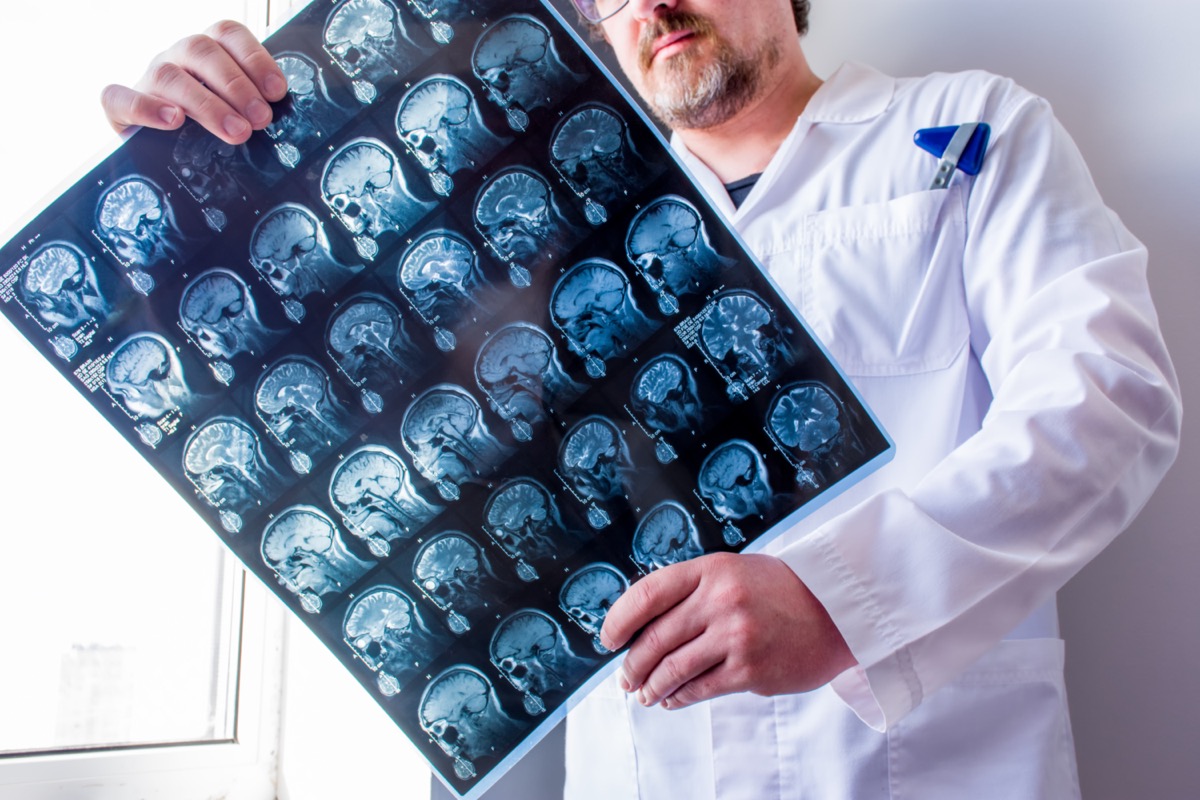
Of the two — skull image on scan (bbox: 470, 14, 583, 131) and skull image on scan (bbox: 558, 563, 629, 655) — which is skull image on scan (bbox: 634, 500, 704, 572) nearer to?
skull image on scan (bbox: 558, 563, 629, 655)

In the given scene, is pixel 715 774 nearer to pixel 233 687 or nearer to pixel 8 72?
pixel 233 687

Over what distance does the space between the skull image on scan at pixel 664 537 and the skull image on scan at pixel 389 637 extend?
0.17 m

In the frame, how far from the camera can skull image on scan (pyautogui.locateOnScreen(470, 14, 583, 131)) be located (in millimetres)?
654

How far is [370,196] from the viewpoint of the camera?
2.15 ft

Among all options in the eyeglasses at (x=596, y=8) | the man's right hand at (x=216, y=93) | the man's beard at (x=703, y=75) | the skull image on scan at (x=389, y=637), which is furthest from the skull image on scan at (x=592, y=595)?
the eyeglasses at (x=596, y=8)

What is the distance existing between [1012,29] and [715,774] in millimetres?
943

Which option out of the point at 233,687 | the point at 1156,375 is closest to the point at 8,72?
the point at 233,687

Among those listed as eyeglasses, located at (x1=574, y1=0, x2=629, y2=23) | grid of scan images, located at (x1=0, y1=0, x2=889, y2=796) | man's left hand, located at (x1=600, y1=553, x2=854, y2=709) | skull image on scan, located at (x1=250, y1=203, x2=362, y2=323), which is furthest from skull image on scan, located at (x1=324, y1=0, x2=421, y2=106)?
eyeglasses, located at (x1=574, y1=0, x2=629, y2=23)

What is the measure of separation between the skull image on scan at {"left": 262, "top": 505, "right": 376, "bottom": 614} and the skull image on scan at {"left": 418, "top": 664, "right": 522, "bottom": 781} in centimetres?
10

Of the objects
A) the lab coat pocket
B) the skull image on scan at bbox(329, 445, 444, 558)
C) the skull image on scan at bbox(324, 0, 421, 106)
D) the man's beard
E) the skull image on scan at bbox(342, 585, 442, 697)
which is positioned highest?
the skull image on scan at bbox(324, 0, 421, 106)

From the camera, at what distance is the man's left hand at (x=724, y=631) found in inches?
21.6

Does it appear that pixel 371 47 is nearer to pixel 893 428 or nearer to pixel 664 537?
pixel 664 537

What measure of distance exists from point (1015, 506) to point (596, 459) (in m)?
0.29

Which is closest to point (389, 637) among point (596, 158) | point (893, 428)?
point (596, 158)
